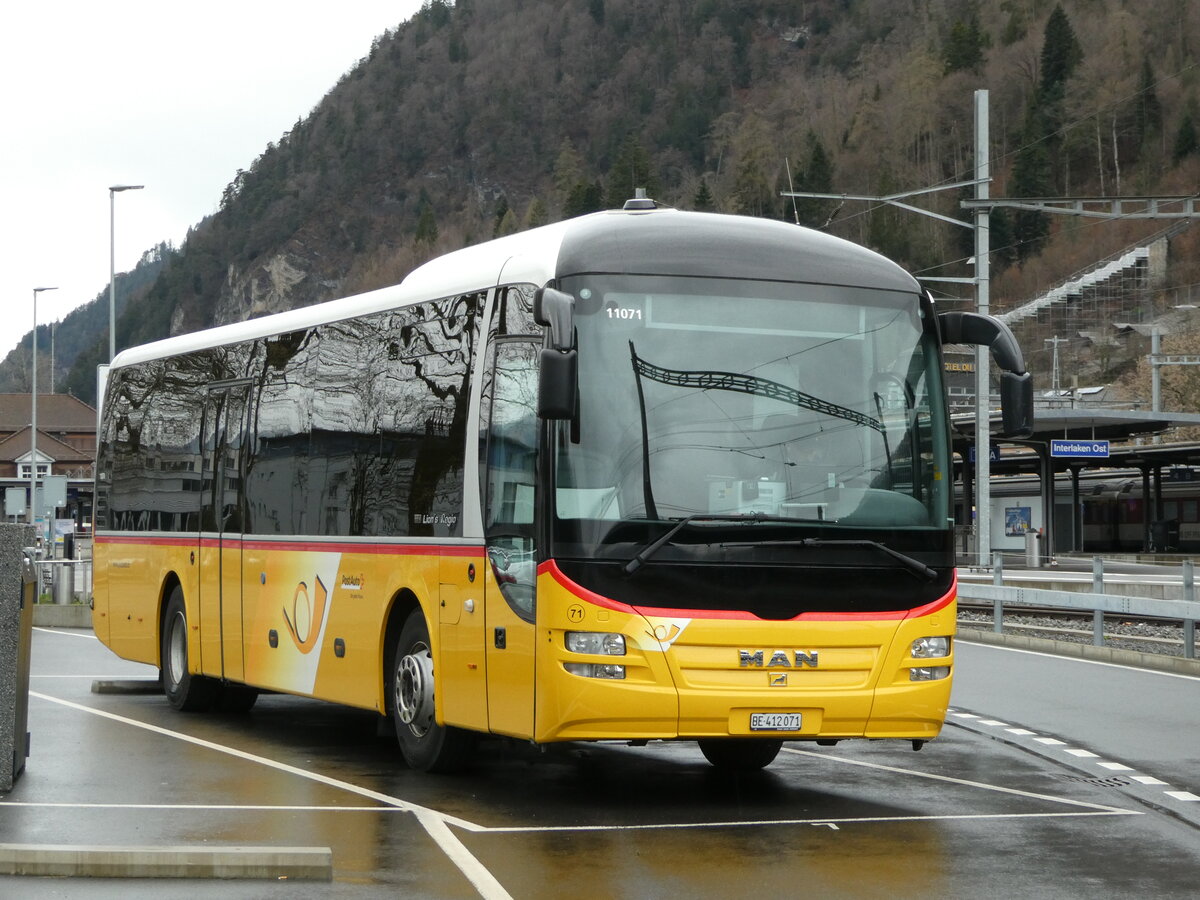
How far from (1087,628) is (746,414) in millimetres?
18988

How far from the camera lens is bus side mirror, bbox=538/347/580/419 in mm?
9852

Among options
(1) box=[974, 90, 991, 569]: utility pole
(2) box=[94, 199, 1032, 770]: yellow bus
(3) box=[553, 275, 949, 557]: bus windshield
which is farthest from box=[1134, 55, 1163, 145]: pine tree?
(3) box=[553, 275, 949, 557]: bus windshield

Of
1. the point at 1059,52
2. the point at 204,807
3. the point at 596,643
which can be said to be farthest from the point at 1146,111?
the point at 204,807

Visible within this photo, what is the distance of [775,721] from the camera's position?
410 inches

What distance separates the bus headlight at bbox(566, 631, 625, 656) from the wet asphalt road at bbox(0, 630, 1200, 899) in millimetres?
871

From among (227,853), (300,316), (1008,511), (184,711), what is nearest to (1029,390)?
(227,853)

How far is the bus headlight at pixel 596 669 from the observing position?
33.5 ft

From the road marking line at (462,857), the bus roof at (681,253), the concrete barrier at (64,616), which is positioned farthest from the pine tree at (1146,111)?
the road marking line at (462,857)

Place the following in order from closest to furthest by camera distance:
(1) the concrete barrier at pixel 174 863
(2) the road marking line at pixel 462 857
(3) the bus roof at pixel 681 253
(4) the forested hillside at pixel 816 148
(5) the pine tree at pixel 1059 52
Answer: (2) the road marking line at pixel 462 857
(1) the concrete barrier at pixel 174 863
(3) the bus roof at pixel 681 253
(4) the forested hillside at pixel 816 148
(5) the pine tree at pixel 1059 52

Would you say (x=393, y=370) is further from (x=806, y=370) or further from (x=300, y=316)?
(x=806, y=370)

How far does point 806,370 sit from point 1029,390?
121 cm

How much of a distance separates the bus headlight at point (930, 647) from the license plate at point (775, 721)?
32.4 inches

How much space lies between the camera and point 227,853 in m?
8.16

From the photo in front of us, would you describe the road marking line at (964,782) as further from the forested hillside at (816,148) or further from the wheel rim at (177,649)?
the forested hillside at (816,148)
